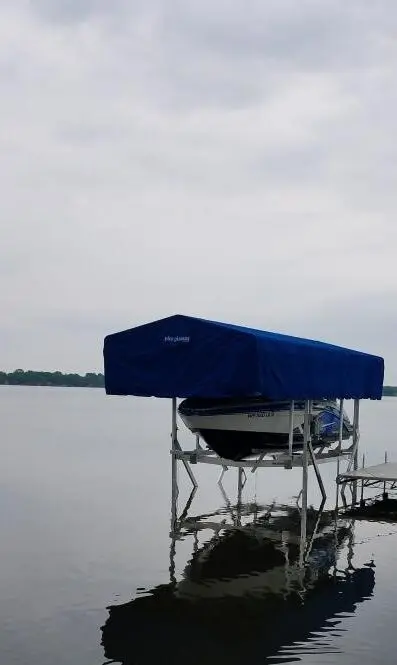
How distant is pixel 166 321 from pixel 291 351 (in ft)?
6.50

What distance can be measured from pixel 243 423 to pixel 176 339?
2.66 meters

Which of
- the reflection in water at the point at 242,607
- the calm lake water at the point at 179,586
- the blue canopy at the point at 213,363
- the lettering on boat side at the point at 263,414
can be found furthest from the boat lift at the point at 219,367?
the calm lake water at the point at 179,586

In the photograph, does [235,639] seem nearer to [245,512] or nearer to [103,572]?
[103,572]

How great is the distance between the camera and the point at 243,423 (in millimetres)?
13383

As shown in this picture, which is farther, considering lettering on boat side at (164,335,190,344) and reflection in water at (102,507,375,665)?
lettering on boat side at (164,335,190,344)

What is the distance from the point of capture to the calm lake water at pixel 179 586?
25.4 ft

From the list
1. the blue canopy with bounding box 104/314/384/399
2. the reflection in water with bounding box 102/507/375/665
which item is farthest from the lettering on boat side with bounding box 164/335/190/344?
the reflection in water with bounding box 102/507/375/665

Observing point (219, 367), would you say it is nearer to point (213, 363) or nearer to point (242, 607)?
point (213, 363)

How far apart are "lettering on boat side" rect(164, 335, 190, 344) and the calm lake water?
327cm

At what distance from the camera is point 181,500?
1748cm

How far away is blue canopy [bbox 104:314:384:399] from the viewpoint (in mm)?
10656

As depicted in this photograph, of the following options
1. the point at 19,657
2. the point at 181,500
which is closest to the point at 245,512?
the point at 181,500

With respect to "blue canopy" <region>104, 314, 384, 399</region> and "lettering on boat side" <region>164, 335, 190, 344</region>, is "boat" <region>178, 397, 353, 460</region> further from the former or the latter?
"lettering on boat side" <region>164, 335, 190, 344</region>

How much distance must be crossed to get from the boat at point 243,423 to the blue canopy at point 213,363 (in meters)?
1.14
